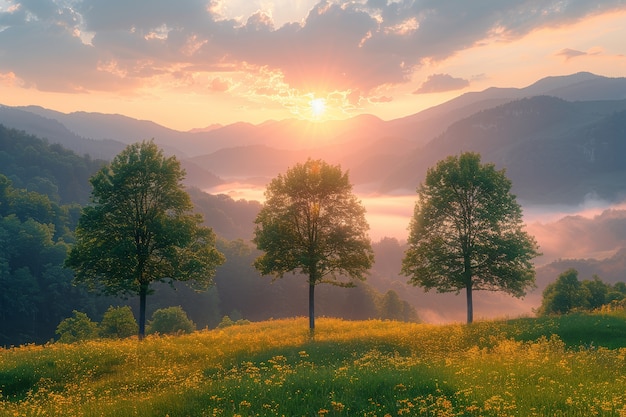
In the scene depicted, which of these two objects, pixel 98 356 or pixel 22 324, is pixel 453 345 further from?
pixel 22 324

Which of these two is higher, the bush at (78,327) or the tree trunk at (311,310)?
the tree trunk at (311,310)

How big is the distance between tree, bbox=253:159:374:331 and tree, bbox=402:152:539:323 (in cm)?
549

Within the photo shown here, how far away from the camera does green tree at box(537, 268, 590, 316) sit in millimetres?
76812

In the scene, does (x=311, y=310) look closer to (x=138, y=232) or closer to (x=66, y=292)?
(x=138, y=232)

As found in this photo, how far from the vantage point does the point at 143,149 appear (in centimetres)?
3103

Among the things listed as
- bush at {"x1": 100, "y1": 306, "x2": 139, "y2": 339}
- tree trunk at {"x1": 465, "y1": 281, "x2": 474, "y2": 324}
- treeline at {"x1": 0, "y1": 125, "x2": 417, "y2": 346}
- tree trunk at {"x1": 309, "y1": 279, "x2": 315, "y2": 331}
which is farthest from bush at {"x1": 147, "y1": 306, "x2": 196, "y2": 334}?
tree trunk at {"x1": 465, "y1": 281, "x2": 474, "y2": 324}

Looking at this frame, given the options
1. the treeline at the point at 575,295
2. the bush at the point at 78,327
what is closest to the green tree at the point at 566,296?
the treeline at the point at 575,295

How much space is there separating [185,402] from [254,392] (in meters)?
1.82

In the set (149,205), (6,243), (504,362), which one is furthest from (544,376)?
(6,243)

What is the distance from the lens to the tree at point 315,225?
31656 mm

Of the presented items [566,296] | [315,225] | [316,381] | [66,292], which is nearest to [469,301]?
[315,225]

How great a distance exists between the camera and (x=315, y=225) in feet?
105

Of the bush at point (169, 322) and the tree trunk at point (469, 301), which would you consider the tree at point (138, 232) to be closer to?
the tree trunk at point (469, 301)

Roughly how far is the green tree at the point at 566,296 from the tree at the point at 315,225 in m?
57.4
